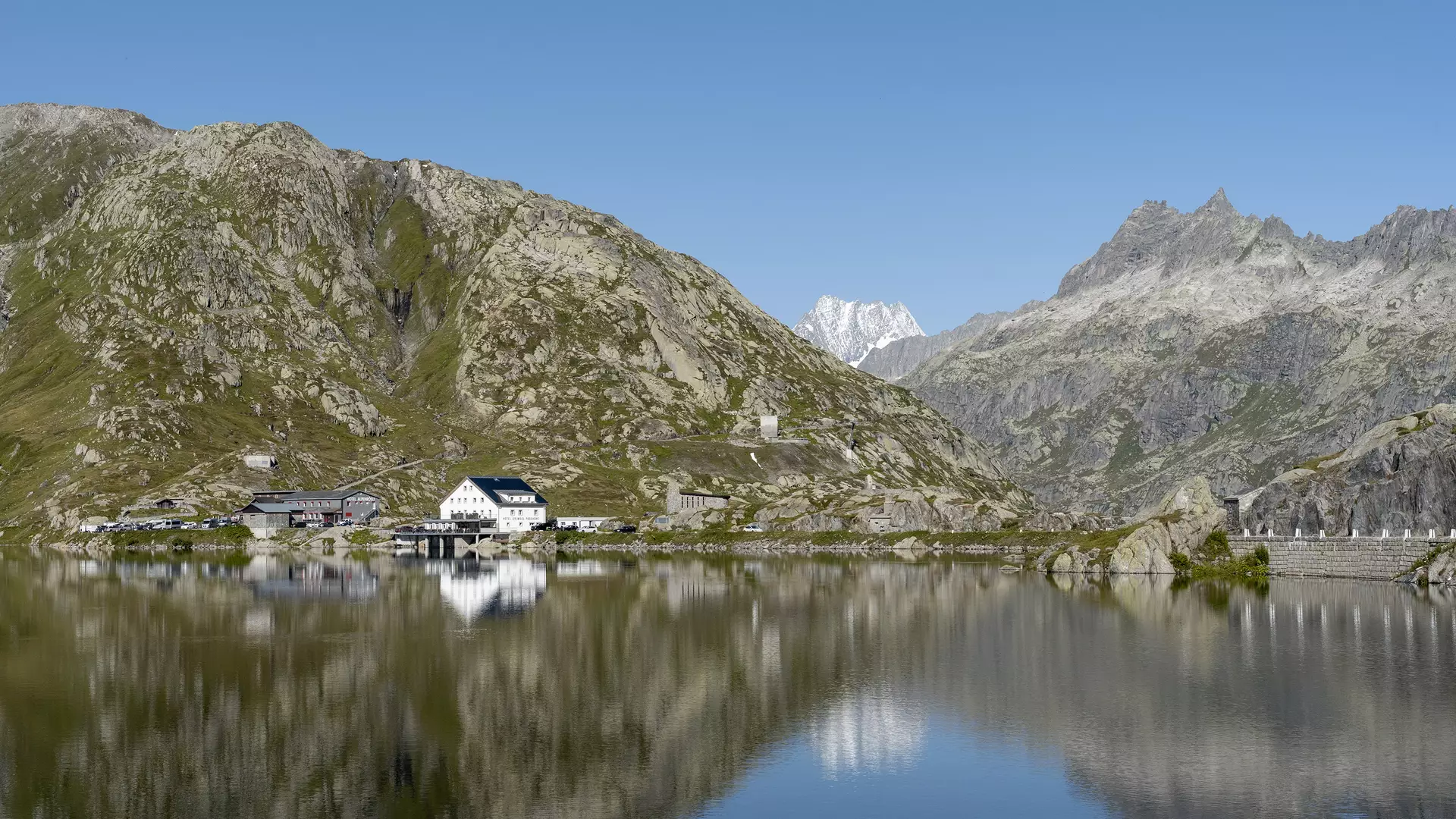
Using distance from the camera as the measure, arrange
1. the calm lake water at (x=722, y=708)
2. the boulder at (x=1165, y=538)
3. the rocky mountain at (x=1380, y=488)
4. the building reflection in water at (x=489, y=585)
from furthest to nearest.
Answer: the boulder at (x=1165, y=538) < the rocky mountain at (x=1380, y=488) < the building reflection in water at (x=489, y=585) < the calm lake water at (x=722, y=708)

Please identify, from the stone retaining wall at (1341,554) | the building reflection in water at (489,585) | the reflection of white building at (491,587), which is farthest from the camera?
the stone retaining wall at (1341,554)

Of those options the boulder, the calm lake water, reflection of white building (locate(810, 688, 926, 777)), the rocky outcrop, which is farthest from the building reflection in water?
the boulder

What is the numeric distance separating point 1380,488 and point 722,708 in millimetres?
124133

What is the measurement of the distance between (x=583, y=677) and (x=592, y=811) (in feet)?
89.8

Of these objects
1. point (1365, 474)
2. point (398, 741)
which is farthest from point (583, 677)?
point (1365, 474)

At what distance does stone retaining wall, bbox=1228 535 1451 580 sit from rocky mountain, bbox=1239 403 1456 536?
8648 millimetres

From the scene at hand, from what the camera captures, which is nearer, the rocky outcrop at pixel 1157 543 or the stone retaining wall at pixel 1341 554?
the stone retaining wall at pixel 1341 554

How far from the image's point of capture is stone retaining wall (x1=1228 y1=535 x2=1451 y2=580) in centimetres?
14238

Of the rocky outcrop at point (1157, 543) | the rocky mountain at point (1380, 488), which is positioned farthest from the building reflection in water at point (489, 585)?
the rocky mountain at point (1380, 488)

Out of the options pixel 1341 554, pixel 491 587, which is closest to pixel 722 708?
pixel 491 587

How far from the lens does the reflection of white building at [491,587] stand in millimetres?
110769

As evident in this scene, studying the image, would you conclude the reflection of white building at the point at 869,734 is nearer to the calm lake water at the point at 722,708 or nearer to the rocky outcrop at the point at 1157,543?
the calm lake water at the point at 722,708

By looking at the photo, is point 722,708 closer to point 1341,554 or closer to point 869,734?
point 869,734

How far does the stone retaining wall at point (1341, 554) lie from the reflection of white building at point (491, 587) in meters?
84.6
